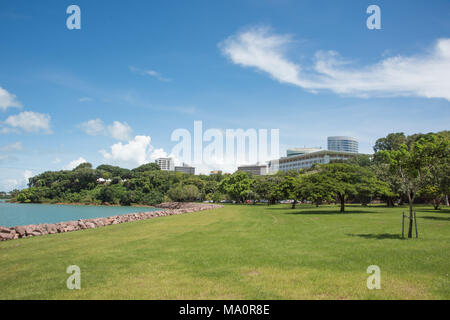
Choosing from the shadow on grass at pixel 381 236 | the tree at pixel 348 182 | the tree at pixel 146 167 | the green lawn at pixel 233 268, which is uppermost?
the tree at pixel 146 167

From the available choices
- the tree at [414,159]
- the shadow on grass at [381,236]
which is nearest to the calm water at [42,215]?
the shadow on grass at [381,236]

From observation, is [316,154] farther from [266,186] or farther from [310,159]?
[266,186]

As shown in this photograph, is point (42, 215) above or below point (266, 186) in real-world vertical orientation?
below

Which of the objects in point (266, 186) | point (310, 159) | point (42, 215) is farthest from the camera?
point (310, 159)

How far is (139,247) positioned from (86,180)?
361 ft

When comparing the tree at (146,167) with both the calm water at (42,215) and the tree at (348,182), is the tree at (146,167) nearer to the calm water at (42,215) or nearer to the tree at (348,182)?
the calm water at (42,215)

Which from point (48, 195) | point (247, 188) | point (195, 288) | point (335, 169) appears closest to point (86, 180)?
point (48, 195)
